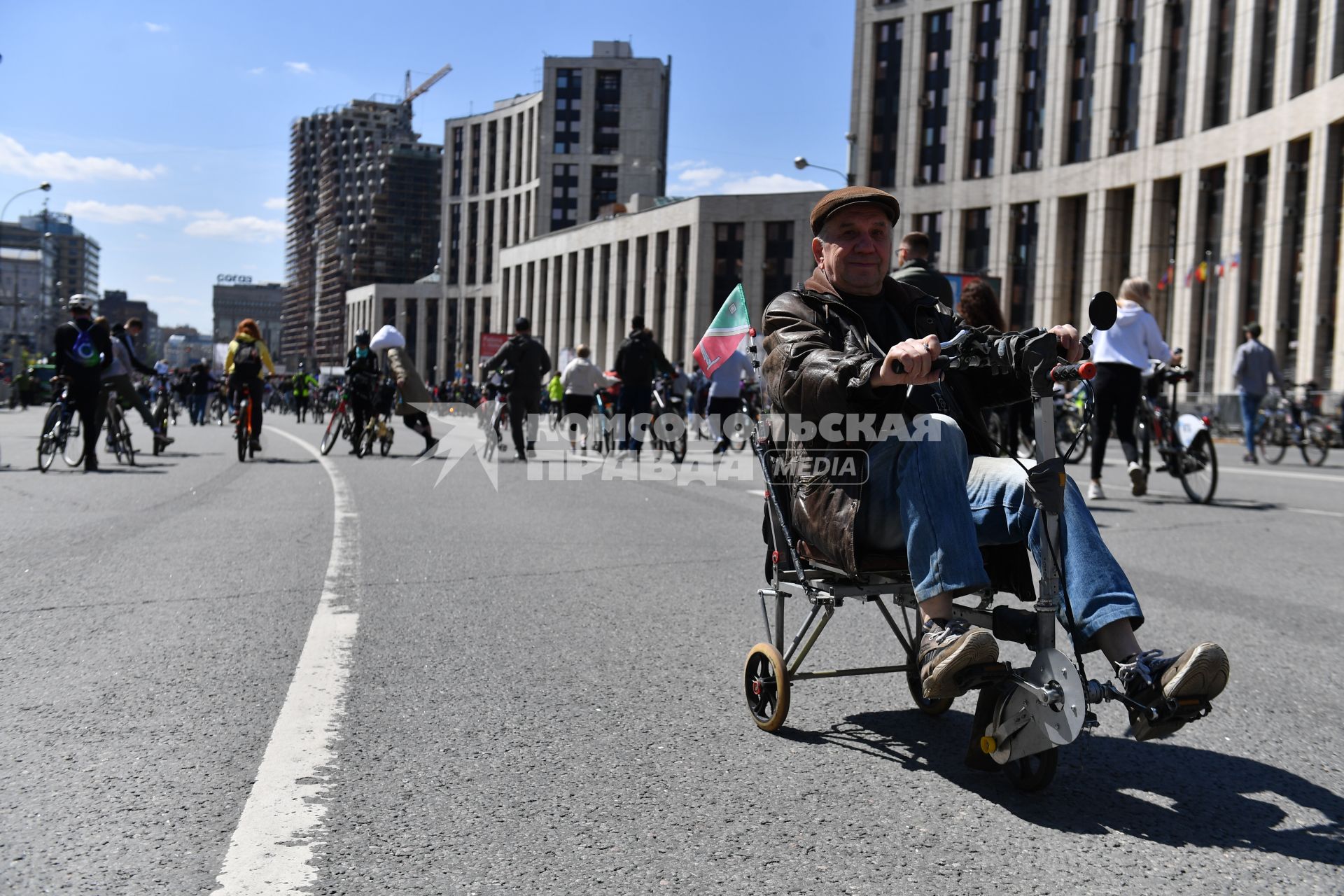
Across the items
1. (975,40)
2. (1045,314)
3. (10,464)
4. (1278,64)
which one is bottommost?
(10,464)

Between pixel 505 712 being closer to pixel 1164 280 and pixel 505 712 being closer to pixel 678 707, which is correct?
pixel 678 707

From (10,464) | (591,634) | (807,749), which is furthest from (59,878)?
(10,464)

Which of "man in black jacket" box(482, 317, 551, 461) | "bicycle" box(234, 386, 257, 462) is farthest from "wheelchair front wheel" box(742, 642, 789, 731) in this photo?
"bicycle" box(234, 386, 257, 462)

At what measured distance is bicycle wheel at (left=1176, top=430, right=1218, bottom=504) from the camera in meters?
10.6

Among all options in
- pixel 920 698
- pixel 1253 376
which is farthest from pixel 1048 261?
pixel 920 698

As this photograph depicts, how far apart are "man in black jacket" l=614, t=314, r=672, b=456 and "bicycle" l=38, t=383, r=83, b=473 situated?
655cm

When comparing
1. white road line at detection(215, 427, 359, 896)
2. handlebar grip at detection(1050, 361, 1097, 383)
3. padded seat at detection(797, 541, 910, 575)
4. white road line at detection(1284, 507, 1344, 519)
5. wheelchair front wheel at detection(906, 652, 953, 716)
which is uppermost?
handlebar grip at detection(1050, 361, 1097, 383)

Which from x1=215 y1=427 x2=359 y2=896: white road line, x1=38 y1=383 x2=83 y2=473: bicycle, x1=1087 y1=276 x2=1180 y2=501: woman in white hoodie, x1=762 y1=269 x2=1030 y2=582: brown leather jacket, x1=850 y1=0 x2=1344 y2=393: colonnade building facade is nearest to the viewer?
x1=215 y1=427 x2=359 y2=896: white road line

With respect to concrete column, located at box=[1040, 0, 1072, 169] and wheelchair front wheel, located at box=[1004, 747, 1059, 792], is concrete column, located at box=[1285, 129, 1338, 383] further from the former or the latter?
wheelchair front wheel, located at box=[1004, 747, 1059, 792]

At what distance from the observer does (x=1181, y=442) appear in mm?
10695

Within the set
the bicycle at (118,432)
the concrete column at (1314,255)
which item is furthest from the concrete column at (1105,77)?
the bicycle at (118,432)

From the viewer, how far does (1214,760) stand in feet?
11.0

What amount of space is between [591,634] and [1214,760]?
7.78ft

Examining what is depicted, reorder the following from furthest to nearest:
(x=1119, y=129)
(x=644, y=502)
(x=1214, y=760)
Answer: (x=1119, y=129)
(x=644, y=502)
(x=1214, y=760)
